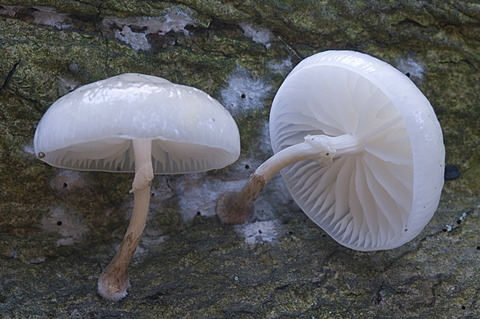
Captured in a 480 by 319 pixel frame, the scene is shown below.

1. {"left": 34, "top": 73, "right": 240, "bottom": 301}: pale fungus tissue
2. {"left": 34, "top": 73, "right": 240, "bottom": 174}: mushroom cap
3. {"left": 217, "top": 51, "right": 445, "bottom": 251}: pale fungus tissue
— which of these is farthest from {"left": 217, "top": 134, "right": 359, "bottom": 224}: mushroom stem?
{"left": 34, "top": 73, "right": 240, "bottom": 174}: mushroom cap

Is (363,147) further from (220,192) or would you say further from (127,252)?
(127,252)

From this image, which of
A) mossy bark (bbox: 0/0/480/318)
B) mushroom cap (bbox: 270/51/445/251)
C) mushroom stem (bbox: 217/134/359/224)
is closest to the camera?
mushroom cap (bbox: 270/51/445/251)

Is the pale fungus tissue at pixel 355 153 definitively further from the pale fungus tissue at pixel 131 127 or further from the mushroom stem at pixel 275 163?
the pale fungus tissue at pixel 131 127

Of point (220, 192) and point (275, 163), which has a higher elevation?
point (275, 163)

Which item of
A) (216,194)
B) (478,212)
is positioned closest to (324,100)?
(216,194)

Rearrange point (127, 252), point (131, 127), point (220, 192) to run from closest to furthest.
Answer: point (131, 127) < point (127, 252) < point (220, 192)

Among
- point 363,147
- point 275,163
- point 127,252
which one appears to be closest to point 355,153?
point 363,147

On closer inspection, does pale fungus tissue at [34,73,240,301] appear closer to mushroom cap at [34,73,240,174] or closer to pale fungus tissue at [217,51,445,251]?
mushroom cap at [34,73,240,174]

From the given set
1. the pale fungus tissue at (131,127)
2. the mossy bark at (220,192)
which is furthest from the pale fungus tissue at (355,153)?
the pale fungus tissue at (131,127)
